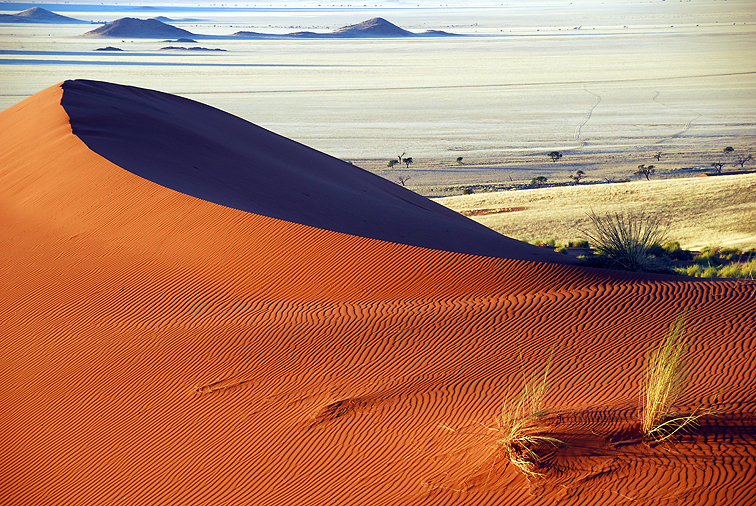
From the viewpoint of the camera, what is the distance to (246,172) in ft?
47.1

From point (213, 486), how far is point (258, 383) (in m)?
1.48

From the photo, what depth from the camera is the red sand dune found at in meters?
5.27

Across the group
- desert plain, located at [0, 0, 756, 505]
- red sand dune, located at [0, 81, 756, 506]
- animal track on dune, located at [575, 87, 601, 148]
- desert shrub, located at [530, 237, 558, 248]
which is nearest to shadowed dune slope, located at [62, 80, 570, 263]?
desert plain, located at [0, 0, 756, 505]

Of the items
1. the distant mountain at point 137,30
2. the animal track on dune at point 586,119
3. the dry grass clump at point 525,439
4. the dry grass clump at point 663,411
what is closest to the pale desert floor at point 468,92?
the animal track on dune at point 586,119

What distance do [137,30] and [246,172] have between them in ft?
573

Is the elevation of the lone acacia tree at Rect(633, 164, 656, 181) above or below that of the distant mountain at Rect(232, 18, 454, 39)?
below

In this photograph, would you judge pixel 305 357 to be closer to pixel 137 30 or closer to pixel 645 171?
pixel 645 171

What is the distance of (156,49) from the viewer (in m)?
137

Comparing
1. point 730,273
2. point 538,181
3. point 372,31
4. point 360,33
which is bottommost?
point 538,181

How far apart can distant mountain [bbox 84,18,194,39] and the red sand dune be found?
170 metres

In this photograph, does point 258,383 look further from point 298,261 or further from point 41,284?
point 41,284

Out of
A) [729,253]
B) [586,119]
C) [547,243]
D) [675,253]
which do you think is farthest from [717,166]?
[675,253]

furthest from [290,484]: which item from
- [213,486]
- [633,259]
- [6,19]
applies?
[6,19]

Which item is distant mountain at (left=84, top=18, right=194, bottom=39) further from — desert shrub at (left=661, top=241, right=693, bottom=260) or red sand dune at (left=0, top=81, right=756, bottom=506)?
red sand dune at (left=0, top=81, right=756, bottom=506)
